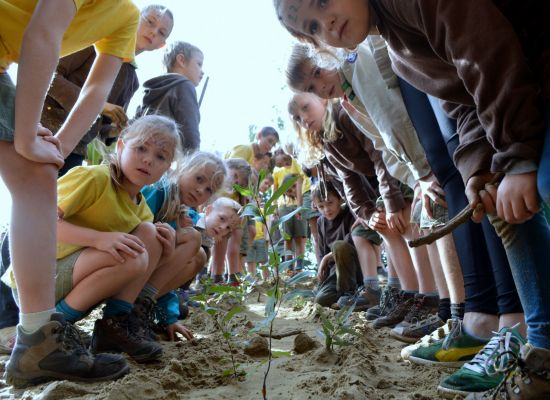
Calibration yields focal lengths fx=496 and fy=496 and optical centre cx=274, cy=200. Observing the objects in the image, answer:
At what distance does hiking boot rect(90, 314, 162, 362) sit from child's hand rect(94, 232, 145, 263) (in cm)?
30

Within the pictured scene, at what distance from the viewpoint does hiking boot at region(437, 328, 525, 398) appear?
142 cm

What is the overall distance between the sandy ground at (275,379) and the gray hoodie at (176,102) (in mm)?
2401

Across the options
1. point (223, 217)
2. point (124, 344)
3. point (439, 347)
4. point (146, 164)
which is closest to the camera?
point (439, 347)

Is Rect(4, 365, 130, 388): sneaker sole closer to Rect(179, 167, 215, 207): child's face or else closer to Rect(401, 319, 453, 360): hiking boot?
Rect(401, 319, 453, 360): hiking boot

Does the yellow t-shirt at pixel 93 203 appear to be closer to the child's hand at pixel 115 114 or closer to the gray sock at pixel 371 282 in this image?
the child's hand at pixel 115 114

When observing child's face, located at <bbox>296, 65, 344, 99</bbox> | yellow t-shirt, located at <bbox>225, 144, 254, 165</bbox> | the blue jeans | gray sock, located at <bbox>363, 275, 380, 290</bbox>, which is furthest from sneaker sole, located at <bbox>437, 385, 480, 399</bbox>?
yellow t-shirt, located at <bbox>225, 144, 254, 165</bbox>

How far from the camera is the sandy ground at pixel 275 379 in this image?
5.17 feet

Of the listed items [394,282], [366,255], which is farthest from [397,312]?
[366,255]

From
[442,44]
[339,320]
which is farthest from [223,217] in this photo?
[442,44]

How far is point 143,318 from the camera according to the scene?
2.56 meters

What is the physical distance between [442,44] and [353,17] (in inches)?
15.4

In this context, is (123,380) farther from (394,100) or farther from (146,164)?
(394,100)

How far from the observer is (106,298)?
7.65 feet

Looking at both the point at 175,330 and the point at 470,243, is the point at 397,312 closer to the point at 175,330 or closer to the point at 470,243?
the point at 470,243
